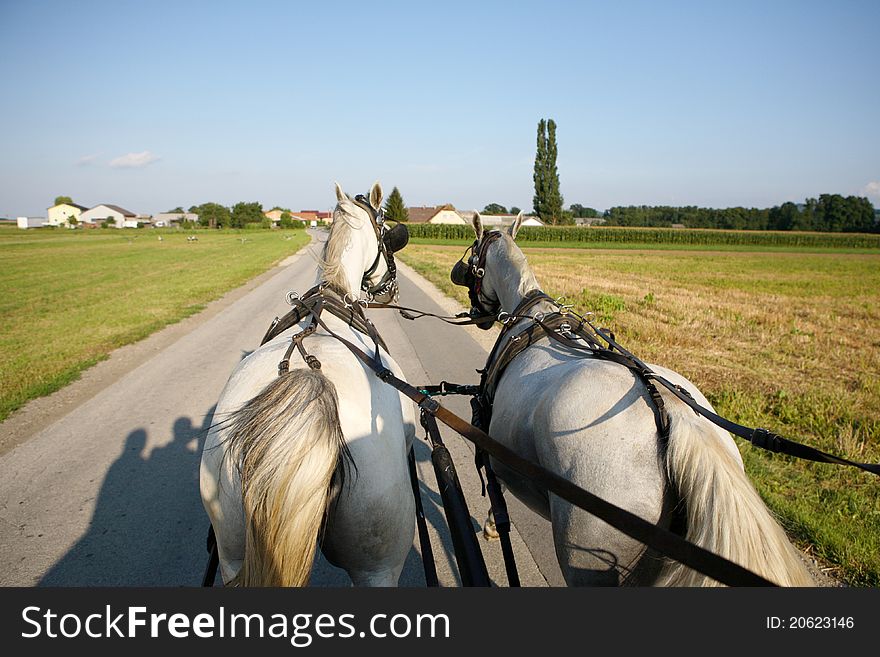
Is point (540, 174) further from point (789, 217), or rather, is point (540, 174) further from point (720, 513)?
point (720, 513)

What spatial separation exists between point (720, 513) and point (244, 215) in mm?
125482

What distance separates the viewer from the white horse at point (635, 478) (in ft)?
5.89

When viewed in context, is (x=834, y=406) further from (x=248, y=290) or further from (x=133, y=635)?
(x=248, y=290)

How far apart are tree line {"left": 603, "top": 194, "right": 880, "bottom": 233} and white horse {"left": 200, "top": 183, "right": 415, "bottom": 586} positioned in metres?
109

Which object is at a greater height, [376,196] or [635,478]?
[376,196]

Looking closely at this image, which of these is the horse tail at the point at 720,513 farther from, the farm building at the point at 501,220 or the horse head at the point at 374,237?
the horse head at the point at 374,237

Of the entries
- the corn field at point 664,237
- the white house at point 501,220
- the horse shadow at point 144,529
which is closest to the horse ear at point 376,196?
the white house at point 501,220

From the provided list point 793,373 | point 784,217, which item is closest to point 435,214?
A: point 784,217

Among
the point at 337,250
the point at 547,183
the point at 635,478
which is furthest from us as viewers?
the point at 547,183

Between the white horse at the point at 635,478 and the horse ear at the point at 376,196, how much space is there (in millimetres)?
2310

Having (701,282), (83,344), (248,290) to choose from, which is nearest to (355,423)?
(83,344)

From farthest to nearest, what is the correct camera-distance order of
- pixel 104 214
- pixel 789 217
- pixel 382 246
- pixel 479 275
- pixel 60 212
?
pixel 104 214 < pixel 60 212 < pixel 789 217 < pixel 479 275 < pixel 382 246

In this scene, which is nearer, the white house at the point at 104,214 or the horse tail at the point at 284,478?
the horse tail at the point at 284,478

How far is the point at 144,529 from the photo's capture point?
4.04 m
